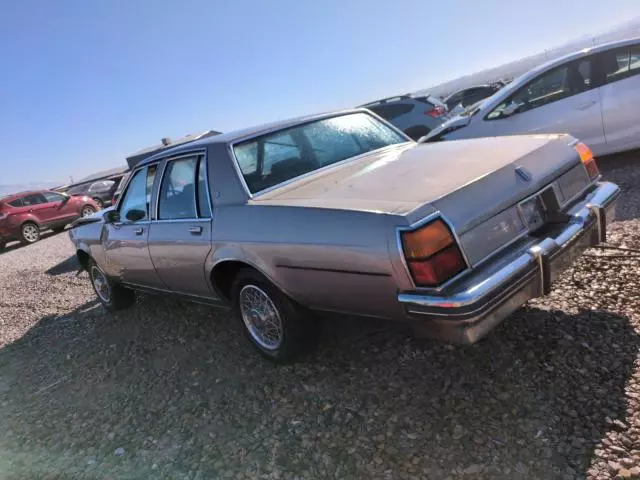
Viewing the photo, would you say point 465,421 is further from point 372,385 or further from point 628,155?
point 628,155

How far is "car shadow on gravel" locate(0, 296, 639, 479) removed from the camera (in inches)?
94.9

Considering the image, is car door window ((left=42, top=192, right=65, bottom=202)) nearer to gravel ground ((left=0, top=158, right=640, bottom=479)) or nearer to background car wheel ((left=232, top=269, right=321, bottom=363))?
gravel ground ((left=0, top=158, right=640, bottom=479))

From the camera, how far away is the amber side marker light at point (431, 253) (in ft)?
7.77

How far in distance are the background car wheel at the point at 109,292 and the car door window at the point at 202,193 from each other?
239 centimetres

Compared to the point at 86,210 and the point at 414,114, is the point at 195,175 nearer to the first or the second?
the point at 414,114

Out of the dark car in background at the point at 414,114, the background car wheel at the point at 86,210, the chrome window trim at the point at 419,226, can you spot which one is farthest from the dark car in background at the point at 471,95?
the chrome window trim at the point at 419,226

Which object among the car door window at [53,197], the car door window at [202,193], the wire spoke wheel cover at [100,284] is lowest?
the wire spoke wheel cover at [100,284]

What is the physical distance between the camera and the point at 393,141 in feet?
13.7

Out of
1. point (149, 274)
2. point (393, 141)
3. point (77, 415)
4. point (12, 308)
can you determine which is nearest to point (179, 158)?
point (149, 274)

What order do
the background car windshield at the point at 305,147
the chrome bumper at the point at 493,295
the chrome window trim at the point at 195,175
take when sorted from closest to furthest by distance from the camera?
the chrome bumper at the point at 493,295, the background car windshield at the point at 305,147, the chrome window trim at the point at 195,175

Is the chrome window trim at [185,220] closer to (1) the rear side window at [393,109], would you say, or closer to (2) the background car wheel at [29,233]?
(1) the rear side window at [393,109]

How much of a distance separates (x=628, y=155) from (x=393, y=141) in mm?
4849

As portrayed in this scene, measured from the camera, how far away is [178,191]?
13.1ft

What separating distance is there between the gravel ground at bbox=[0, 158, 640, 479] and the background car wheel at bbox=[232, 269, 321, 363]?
0.17 m
